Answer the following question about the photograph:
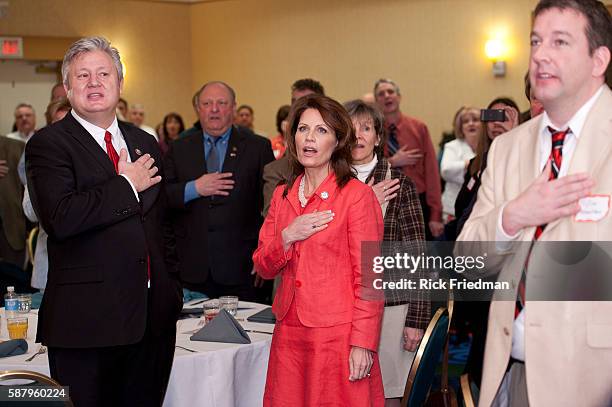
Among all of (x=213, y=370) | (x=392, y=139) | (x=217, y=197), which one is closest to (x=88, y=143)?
(x=213, y=370)

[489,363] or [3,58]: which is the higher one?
[3,58]

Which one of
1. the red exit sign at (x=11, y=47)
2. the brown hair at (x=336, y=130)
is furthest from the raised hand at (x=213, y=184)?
the red exit sign at (x=11, y=47)

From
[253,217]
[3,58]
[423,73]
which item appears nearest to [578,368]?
[253,217]

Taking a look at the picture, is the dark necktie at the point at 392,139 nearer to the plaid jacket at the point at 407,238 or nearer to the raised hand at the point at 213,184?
the raised hand at the point at 213,184

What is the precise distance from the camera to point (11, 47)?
11609 millimetres

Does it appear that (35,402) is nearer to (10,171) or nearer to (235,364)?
(235,364)

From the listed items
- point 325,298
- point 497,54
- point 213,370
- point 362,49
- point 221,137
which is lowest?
point 213,370

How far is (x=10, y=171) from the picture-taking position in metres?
7.07

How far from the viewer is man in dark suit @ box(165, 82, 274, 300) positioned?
4898 mm

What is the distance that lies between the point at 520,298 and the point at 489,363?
0.54ft

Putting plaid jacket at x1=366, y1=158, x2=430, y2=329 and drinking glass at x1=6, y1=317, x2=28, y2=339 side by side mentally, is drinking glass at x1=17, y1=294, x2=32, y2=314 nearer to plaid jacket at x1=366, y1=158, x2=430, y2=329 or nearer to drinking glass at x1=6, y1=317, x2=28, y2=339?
drinking glass at x1=6, y1=317, x2=28, y2=339

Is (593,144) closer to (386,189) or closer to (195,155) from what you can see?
(386,189)

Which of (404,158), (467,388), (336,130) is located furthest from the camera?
(404,158)

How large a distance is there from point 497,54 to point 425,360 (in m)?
7.86
